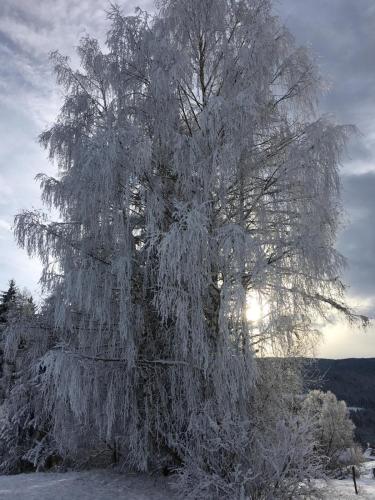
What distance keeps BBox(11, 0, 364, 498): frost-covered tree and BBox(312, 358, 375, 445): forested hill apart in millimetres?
57323

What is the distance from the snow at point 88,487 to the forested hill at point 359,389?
56.7 metres

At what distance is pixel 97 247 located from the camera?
30.5 feet

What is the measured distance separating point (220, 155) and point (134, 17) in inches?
159

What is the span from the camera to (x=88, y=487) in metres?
8.39

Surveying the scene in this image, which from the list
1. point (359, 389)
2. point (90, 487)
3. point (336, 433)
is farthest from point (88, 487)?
point (359, 389)

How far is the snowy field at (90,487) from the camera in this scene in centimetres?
770

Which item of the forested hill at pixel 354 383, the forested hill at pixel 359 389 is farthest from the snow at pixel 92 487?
the forested hill at pixel 354 383

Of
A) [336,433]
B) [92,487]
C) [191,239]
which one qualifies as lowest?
[336,433]

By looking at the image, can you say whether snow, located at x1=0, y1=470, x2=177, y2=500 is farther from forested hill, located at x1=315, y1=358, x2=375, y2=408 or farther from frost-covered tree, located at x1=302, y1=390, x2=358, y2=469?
forested hill, located at x1=315, y1=358, x2=375, y2=408

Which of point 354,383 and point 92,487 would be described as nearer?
point 92,487

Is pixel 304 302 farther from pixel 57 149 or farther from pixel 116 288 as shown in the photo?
pixel 57 149

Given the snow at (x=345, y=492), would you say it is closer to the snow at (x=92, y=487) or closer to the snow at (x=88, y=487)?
the snow at (x=92, y=487)

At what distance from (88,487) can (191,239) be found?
492 cm

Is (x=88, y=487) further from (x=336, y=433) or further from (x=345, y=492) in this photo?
(x=336, y=433)
